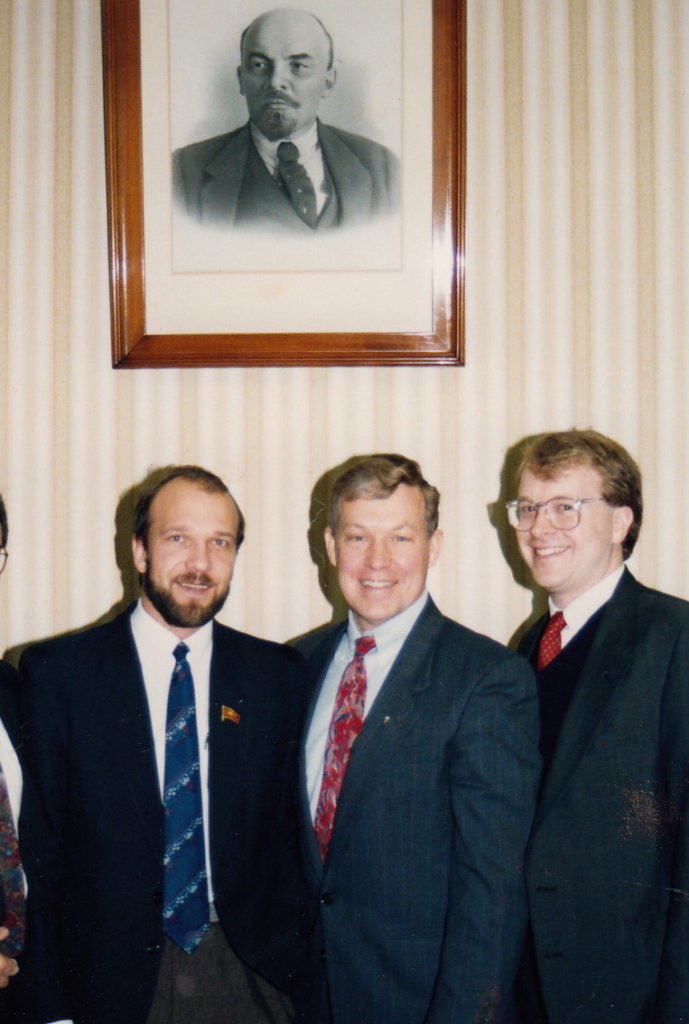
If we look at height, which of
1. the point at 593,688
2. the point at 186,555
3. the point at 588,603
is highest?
the point at 186,555

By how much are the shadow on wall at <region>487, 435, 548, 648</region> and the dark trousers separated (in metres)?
1.23

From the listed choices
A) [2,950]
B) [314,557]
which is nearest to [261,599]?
[314,557]

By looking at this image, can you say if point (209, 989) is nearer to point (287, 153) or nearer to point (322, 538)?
point (322, 538)

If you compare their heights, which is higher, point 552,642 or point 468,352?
point 468,352

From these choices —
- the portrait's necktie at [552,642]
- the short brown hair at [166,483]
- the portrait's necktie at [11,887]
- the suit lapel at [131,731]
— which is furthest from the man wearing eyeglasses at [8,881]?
the portrait's necktie at [552,642]

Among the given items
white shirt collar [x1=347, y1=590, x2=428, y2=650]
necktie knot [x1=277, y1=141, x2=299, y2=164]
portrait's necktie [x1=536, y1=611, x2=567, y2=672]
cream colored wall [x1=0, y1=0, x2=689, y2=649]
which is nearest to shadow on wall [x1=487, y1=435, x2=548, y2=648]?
cream colored wall [x1=0, y1=0, x2=689, y2=649]

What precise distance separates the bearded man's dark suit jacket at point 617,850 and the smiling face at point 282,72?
1.86m

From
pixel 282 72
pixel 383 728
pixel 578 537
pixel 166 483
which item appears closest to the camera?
pixel 383 728

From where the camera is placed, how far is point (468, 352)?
8.73 ft

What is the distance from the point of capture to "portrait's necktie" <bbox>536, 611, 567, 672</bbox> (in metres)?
1.97

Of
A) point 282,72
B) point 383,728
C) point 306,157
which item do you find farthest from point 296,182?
point 383,728

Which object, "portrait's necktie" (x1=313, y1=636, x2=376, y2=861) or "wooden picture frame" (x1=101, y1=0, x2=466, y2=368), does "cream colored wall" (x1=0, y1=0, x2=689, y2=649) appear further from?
"portrait's necktie" (x1=313, y1=636, x2=376, y2=861)

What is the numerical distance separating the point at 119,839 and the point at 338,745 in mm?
486

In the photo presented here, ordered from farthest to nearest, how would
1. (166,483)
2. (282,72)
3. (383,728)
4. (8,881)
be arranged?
(282,72), (166,483), (383,728), (8,881)
